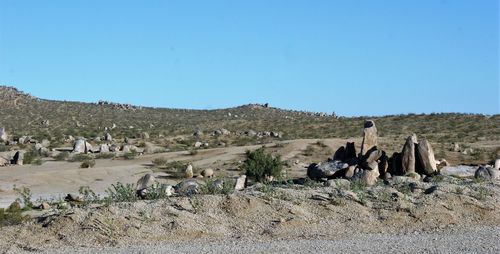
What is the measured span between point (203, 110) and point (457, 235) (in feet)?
286

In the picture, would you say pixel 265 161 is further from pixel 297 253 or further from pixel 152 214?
pixel 297 253

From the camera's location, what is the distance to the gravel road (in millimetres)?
11203

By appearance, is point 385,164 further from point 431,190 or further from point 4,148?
point 4,148

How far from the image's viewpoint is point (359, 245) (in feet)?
38.1

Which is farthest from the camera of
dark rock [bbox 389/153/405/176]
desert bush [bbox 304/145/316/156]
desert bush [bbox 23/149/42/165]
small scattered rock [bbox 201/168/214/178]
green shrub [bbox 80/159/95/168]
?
desert bush [bbox 23/149/42/165]

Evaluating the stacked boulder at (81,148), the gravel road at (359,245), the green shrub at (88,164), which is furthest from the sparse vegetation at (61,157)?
the gravel road at (359,245)

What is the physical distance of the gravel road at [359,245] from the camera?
11.2 metres

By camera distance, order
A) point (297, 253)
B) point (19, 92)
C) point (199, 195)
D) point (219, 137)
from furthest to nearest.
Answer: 1. point (19, 92)
2. point (219, 137)
3. point (199, 195)
4. point (297, 253)

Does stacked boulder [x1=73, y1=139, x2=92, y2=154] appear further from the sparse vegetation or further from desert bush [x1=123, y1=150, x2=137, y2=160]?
desert bush [x1=123, y1=150, x2=137, y2=160]

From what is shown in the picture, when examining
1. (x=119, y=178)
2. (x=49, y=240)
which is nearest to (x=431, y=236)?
(x=49, y=240)

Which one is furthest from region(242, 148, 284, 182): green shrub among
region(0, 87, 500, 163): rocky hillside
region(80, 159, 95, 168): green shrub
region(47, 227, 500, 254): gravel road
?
region(47, 227, 500, 254): gravel road

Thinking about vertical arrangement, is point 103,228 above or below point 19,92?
below

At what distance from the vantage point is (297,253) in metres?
11.0

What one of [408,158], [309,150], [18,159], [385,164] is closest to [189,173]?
[309,150]
